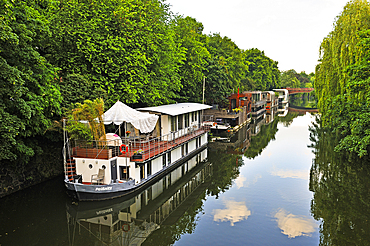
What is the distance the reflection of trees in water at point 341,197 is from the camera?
49.8 feet

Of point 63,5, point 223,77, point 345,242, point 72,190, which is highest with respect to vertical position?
point 63,5

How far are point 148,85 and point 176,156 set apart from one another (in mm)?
8271

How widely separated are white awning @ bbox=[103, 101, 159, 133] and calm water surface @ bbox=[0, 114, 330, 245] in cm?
472

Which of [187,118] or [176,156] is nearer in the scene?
[176,156]

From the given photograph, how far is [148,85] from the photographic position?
3048 cm

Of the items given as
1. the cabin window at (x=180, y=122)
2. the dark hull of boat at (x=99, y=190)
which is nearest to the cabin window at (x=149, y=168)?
the dark hull of boat at (x=99, y=190)

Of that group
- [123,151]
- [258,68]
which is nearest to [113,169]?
[123,151]

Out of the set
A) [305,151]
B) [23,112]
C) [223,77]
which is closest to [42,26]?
[23,112]

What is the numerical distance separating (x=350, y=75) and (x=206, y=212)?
1778cm

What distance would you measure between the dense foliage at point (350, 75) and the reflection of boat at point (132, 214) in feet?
40.7

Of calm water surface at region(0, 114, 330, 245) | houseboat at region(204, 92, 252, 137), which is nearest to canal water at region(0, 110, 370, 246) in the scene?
calm water surface at region(0, 114, 330, 245)

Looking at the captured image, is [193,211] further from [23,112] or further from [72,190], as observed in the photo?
[23,112]

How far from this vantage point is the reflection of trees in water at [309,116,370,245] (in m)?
15.2

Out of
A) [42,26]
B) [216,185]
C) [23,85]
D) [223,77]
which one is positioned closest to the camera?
[23,85]
